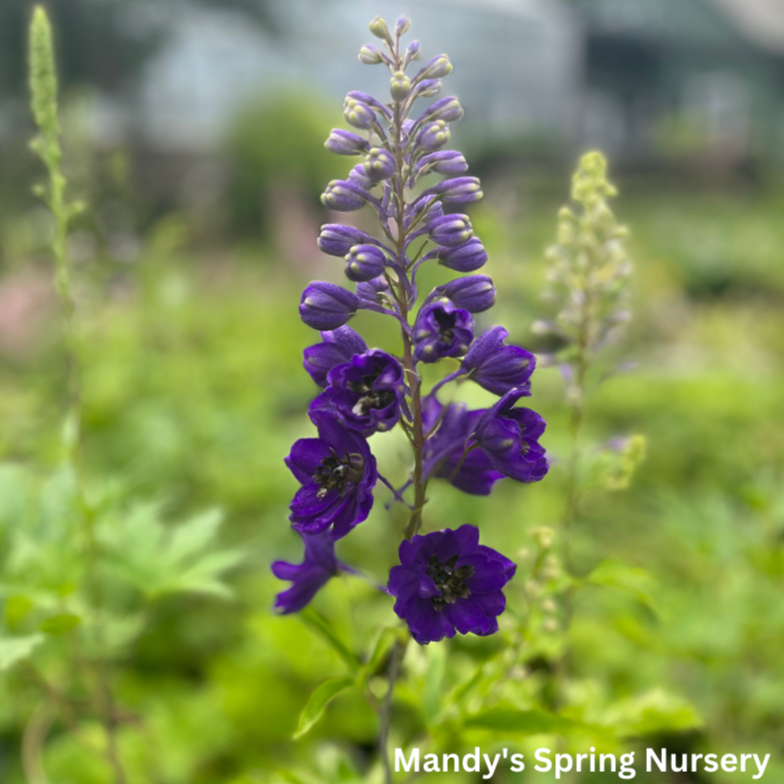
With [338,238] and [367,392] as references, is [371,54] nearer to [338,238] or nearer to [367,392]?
[338,238]

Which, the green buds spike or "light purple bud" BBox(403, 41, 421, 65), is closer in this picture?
"light purple bud" BBox(403, 41, 421, 65)

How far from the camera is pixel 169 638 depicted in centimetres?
308

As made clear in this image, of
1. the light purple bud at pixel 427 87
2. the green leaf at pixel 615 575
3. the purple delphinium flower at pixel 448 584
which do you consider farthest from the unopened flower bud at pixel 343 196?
the green leaf at pixel 615 575

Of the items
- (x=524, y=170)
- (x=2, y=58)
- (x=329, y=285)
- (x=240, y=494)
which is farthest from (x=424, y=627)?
(x=524, y=170)

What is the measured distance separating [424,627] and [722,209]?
19.5 meters

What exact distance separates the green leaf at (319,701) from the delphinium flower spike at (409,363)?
0.23 meters

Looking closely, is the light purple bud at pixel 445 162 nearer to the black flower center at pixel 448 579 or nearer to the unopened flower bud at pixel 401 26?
the unopened flower bud at pixel 401 26

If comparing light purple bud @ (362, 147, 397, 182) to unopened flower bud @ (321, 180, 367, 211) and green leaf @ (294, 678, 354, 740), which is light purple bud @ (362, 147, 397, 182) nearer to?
unopened flower bud @ (321, 180, 367, 211)

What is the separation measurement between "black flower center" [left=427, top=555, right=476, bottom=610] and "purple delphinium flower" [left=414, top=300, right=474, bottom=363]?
0.39m

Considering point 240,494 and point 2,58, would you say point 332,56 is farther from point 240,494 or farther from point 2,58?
point 240,494

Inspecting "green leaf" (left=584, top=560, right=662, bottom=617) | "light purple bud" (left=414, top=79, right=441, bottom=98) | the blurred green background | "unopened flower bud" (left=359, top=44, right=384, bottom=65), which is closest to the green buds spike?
"unopened flower bud" (left=359, top=44, right=384, bottom=65)

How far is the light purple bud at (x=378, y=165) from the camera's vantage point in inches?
50.7

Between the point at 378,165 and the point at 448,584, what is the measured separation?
0.77m

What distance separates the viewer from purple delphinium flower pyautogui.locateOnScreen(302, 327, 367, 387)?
140 centimetres
